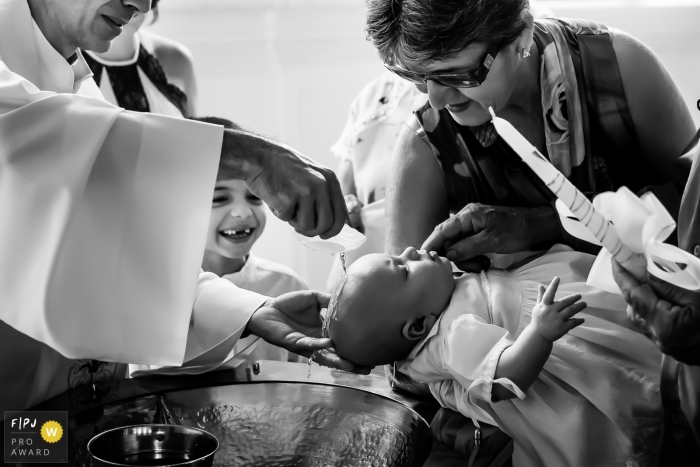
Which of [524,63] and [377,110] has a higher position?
[524,63]

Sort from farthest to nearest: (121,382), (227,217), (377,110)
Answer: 1. (377,110)
2. (227,217)
3. (121,382)

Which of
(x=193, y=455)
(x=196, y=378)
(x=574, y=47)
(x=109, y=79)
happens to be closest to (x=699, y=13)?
(x=574, y=47)

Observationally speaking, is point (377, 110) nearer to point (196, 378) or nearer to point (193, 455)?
point (196, 378)

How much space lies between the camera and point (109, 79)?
319cm

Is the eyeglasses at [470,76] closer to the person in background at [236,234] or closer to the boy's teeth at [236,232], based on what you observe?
the person in background at [236,234]

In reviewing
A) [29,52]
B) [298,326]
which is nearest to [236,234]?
[298,326]

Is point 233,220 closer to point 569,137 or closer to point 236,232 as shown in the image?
point 236,232

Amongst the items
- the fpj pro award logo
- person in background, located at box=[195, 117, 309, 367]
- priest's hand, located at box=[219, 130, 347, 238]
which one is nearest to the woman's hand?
priest's hand, located at box=[219, 130, 347, 238]

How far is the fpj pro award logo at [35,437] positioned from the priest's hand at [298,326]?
45 cm

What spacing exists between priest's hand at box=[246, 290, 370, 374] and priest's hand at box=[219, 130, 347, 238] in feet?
1.05

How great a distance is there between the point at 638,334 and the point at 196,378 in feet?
2.87

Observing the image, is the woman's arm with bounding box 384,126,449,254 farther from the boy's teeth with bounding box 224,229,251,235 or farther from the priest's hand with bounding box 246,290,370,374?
the boy's teeth with bounding box 224,229,251,235

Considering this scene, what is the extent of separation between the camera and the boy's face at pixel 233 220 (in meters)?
2.75

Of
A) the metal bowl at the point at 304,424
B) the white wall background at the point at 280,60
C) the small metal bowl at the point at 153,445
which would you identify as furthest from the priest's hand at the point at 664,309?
the white wall background at the point at 280,60
